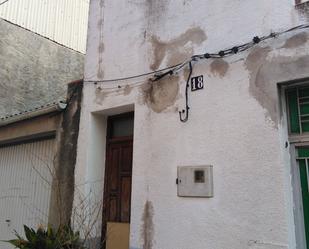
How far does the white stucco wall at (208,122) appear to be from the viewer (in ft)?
12.7

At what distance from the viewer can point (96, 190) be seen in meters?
5.96

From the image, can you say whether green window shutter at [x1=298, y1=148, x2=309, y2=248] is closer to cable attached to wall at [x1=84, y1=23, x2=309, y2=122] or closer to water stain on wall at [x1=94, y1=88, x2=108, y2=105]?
cable attached to wall at [x1=84, y1=23, x2=309, y2=122]

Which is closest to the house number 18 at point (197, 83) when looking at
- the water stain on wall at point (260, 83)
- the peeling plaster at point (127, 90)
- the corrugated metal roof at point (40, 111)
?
the water stain on wall at point (260, 83)

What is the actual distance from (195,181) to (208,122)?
802mm

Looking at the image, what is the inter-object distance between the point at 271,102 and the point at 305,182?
0.99 metres

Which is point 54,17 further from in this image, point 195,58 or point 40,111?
point 195,58

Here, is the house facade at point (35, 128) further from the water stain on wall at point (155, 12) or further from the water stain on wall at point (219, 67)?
the water stain on wall at point (219, 67)

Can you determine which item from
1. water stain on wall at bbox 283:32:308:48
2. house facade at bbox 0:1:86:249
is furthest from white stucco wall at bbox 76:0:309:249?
house facade at bbox 0:1:86:249

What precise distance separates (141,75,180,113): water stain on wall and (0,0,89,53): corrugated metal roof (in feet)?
23.0

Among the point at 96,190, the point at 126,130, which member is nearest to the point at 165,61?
the point at 126,130

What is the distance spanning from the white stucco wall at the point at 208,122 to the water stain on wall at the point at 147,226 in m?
0.01

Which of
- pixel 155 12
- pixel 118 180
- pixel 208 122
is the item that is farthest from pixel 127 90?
pixel 208 122

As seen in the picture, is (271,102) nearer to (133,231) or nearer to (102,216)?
(133,231)

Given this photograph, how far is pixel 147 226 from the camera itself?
486 cm
